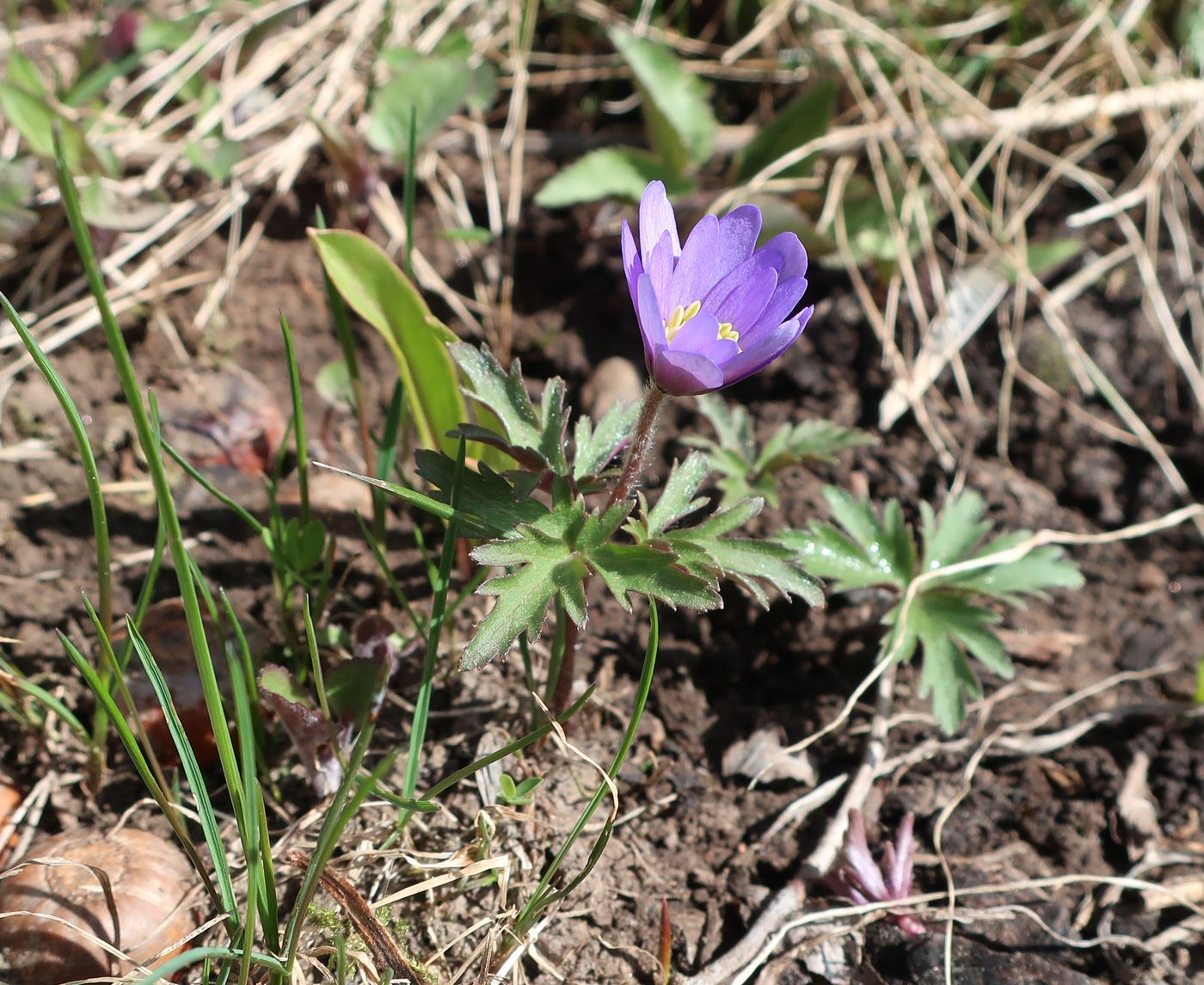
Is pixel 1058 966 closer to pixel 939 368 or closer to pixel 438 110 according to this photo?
pixel 939 368

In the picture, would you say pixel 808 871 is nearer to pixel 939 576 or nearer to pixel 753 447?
pixel 939 576

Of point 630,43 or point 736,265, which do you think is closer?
point 736,265

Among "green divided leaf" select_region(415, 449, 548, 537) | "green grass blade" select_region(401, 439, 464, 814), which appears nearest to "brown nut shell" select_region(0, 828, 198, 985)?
"green grass blade" select_region(401, 439, 464, 814)

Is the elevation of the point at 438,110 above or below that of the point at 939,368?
above

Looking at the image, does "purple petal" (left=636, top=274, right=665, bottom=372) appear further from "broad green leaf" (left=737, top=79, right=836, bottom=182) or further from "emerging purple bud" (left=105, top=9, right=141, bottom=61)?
"emerging purple bud" (left=105, top=9, right=141, bottom=61)

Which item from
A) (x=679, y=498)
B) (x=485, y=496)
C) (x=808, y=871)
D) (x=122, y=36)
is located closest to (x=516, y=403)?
(x=485, y=496)

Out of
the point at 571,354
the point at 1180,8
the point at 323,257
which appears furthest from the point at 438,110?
the point at 1180,8
